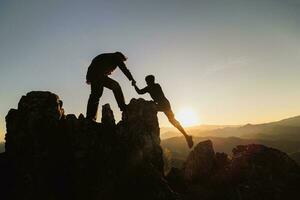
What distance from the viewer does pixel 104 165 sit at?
1569cm

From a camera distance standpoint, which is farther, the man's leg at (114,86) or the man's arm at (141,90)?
the man's arm at (141,90)

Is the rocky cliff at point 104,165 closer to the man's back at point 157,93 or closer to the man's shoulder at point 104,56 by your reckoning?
the man's back at point 157,93

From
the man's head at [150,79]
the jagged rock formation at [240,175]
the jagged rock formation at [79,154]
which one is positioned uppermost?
the man's head at [150,79]

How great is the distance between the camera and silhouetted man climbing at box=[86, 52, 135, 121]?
1691 cm

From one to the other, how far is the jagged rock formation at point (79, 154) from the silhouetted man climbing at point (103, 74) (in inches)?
48.9

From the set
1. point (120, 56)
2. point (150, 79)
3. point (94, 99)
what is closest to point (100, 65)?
point (120, 56)

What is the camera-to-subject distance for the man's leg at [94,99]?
55.9 ft

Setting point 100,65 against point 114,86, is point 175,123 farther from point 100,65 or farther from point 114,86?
point 100,65

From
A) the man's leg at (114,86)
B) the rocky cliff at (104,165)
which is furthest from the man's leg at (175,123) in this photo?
the man's leg at (114,86)

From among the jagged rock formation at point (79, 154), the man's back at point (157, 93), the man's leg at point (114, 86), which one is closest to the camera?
the jagged rock formation at point (79, 154)

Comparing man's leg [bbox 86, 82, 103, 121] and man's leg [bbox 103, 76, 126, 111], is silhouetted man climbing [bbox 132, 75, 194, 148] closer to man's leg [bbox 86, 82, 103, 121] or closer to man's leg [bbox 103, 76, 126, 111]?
man's leg [bbox 103, 76, 126, 111]

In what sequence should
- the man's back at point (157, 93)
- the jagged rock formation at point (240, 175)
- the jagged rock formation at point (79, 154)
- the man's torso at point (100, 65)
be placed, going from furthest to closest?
1. the man's back at point (157, 93)
2. the jagged rock formation at point (240, 175)
3. the man's torso at point (100, 65)
4. the jagged rock formation at point (79, 154)

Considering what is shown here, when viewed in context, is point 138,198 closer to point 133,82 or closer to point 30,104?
point 133,82

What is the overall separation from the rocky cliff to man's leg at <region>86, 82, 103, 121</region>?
56 cm
